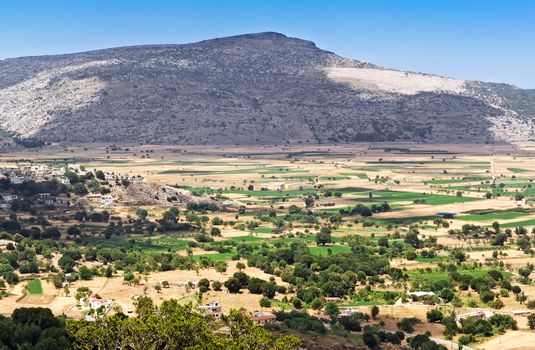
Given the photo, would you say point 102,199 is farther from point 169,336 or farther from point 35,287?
point 169,336

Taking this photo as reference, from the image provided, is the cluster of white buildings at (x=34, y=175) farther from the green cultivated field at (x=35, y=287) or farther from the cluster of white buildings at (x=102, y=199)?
the green cultivated field at (x=35, y=287)

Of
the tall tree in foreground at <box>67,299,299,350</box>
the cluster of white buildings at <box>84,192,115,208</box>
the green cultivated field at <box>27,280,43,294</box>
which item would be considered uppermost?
the tall tree in foreground at <box>67,299,299,350</box>

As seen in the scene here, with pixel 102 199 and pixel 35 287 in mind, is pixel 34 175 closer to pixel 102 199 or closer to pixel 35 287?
pixel 102 199

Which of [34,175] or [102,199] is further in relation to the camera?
[34,175]

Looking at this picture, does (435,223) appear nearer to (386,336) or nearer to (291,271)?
(291,271)

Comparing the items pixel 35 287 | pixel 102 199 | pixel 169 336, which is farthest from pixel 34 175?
pixel 169 336

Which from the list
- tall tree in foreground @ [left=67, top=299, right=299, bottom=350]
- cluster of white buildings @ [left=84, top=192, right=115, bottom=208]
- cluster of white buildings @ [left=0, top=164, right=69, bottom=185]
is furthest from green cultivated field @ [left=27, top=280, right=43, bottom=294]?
cluster of white buildings @ [left=0, top=164, right=69, bottom=185]

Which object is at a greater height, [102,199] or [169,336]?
[169,336]

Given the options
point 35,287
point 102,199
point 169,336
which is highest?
point 169,336

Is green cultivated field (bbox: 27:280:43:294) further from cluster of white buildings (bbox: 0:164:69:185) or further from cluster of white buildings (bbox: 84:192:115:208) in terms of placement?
cluster of white buildings (bbox: 0:164:69:185)

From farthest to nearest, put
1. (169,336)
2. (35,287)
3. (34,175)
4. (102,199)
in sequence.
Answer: (34,175) < (102,199) < (35,287) < (169,336)

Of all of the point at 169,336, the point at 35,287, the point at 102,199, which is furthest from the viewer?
the point at 102,199
